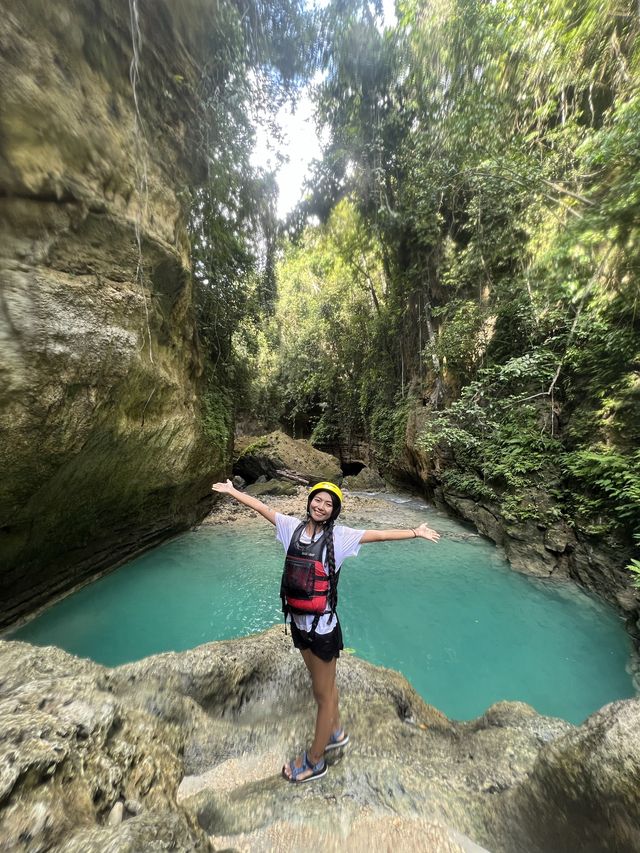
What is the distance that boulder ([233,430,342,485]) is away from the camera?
1608cm

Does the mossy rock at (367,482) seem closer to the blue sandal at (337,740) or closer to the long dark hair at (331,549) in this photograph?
the blue sandal at (337,740)

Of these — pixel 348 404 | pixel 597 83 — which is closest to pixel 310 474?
pixel 348 404

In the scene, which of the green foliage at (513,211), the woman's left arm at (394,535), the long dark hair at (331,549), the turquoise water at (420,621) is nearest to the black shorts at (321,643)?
the long dark hair at (331,549)

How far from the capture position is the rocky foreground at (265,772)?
1299mm

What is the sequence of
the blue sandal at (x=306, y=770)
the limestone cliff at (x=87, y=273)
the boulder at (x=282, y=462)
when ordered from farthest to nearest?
the boulder at (x=282, y=462) → the limestone cliff at (x=87, y=273) → the blue sandal at (x=306, y=770)

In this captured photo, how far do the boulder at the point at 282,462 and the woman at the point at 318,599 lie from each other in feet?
44.7

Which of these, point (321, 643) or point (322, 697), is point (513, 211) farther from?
point (322, 697)

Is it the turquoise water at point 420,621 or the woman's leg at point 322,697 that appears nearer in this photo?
A: the woman's leg at point 322,697

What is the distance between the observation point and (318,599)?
2090 mm

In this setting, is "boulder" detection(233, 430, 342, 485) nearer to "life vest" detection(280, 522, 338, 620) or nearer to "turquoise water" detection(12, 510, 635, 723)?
"turquoise water" detection(12, 510, 635, 723)

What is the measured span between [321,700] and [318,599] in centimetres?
65

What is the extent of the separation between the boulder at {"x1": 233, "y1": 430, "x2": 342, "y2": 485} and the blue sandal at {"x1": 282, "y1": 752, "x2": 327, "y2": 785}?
13.6 m

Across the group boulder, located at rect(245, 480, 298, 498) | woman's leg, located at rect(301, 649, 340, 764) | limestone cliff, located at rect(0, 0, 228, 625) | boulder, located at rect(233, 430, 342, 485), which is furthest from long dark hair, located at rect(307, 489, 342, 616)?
boulder, located at rect(233, 430, 342, 485)

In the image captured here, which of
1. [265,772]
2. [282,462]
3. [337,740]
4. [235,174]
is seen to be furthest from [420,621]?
[282,462]
